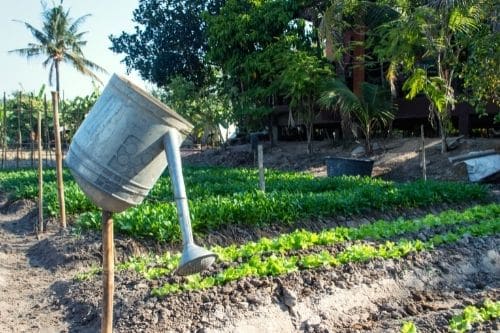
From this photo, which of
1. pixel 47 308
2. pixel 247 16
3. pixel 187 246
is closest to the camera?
pixel 187 246

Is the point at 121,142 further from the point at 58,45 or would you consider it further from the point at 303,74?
the point at 58,45

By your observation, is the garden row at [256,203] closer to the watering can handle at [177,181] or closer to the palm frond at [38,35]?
the watering can handle at [177,181]

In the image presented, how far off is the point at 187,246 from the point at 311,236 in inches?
132

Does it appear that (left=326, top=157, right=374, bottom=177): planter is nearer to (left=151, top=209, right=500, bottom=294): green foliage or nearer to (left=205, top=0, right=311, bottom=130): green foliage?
(left=205, top=0, right=311, bottom=130): green foliage

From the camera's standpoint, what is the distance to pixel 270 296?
14.1 ft

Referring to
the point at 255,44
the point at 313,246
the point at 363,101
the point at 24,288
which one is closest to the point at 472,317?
the point at 313,246

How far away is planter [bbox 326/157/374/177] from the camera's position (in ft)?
46.3

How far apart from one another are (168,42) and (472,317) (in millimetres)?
28434

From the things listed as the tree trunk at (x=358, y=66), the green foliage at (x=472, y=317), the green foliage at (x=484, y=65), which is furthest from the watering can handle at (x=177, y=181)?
the tree trunk at (x=358, y=66)

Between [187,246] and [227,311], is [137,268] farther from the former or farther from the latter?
[187,246]

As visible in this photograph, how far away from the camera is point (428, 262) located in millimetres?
5363

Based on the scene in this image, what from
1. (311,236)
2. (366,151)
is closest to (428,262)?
(311,236)

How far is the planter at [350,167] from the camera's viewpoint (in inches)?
556

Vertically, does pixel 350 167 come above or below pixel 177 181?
below
